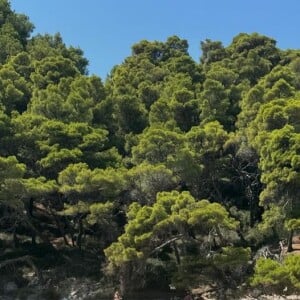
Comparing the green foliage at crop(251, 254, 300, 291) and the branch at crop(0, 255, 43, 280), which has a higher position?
the branch at crop(0, 255, 43, 280)

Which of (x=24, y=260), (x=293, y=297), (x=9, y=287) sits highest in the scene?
(x=24, y=260)

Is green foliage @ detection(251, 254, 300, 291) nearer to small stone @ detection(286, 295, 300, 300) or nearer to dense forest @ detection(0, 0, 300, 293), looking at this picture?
dense forest @ detection(0, 0, 300, 293)

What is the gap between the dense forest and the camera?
66.8 ft

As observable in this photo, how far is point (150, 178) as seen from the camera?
918 inches

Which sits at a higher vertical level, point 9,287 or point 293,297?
point 9,287

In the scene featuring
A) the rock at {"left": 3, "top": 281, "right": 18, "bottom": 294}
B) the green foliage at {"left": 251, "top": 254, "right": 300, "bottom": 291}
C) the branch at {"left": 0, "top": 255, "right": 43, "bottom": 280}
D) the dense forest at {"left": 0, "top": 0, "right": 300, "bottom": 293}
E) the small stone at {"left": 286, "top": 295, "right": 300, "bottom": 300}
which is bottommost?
the small stone at {"left": 286, "top": 295, "right": 300, "bottom": 300}

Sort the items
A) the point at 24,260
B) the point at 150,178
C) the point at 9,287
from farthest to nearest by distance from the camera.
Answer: the point at 24,260, the point at 150,178, the point at 9,287

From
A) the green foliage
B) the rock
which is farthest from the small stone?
the rock

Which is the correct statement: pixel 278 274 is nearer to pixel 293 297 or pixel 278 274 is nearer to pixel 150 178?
pixel 293 297

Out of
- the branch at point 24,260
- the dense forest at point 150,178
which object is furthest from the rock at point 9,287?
the dense forest at point 150,178

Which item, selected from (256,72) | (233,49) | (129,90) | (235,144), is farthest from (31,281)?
(233,49)

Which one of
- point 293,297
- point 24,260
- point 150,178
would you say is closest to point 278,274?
point 293,297

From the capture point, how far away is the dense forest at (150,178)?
20.4m

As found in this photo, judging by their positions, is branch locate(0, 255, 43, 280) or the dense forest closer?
the dense forest
